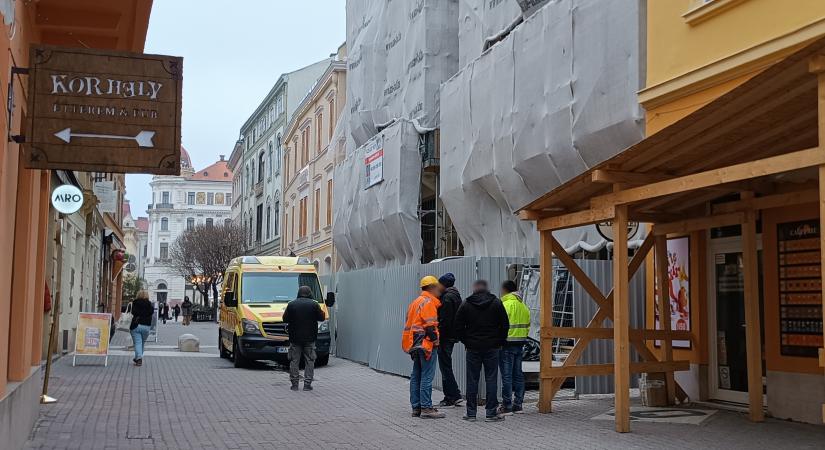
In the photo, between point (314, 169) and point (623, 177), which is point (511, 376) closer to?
point (623, 177)

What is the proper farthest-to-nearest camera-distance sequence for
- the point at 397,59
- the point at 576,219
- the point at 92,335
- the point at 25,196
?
the point at 397,59 → the point at 92,335 → the point at 576,219 → the point at 25,196

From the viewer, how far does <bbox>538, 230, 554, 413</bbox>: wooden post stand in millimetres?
11445

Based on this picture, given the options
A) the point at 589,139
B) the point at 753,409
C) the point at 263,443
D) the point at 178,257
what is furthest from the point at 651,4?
the point at 178,257

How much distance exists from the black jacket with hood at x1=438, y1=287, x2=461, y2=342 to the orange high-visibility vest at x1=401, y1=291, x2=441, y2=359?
20.8 inches

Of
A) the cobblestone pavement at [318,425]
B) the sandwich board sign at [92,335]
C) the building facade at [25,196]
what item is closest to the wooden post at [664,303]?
the cobblestone pavement at [318,425]

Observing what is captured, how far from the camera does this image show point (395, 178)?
24938 millimetres

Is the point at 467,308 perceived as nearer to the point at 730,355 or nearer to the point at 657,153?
the point at 657,153

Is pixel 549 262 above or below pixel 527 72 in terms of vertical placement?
below

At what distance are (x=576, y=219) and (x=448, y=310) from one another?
7.03ft

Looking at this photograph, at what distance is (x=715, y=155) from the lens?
9.72 metres

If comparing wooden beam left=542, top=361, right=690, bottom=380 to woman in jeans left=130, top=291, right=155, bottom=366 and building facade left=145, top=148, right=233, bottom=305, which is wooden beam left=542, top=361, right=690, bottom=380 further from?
building facade left=145, top=148, right=233, bottom=305

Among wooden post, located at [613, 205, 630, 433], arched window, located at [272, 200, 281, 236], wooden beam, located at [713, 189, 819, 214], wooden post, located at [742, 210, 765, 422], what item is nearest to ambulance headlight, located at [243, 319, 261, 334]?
wooden post, located at [613, 205, 630, 433]

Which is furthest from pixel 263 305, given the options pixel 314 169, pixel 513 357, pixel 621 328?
pixel 314 169

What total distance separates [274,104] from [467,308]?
48458 mm
